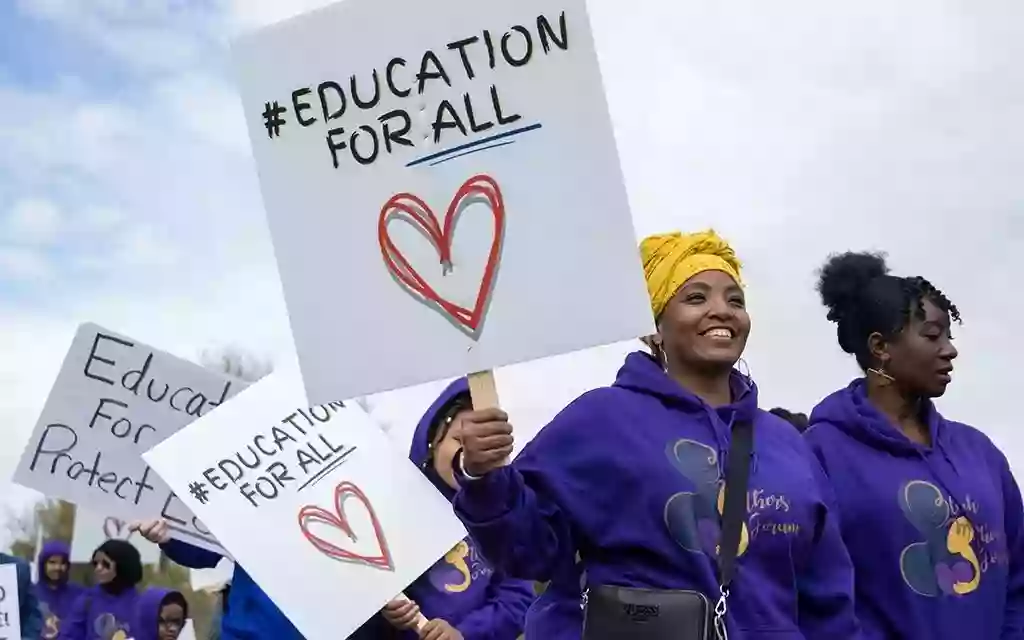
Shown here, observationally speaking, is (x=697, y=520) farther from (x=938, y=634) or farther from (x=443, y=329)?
(x=938, y=634)

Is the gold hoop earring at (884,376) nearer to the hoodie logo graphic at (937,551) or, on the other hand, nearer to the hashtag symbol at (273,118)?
the hoodie logo graphic at (937,551)

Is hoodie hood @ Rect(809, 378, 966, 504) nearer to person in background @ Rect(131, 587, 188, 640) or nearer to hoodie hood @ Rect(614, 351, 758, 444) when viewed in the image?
hoodie hood @ Rect(614, 351, 758, 444)

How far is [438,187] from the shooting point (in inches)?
111

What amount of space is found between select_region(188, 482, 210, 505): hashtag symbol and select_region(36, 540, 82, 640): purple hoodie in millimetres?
4963

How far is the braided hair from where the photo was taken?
398 centimetres

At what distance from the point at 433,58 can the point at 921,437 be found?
2.01 m

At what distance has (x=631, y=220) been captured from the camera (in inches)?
107

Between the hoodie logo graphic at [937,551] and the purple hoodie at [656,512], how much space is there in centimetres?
55

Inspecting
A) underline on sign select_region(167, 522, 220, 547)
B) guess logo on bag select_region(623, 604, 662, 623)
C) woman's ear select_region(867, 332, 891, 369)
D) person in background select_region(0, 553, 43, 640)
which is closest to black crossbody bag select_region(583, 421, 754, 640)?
guess logo on bag select_region(623, 604, 662, 623)

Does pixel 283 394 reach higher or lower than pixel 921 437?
higher

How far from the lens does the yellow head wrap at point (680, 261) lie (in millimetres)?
3119

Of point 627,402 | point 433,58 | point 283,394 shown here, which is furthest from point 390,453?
point 433,58

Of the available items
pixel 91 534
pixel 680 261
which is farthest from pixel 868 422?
pixel 91 534

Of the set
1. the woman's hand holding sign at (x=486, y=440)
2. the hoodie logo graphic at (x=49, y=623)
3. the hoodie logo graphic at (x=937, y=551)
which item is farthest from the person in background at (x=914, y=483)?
the hoodie logo graphic at (x=49, y=623)
